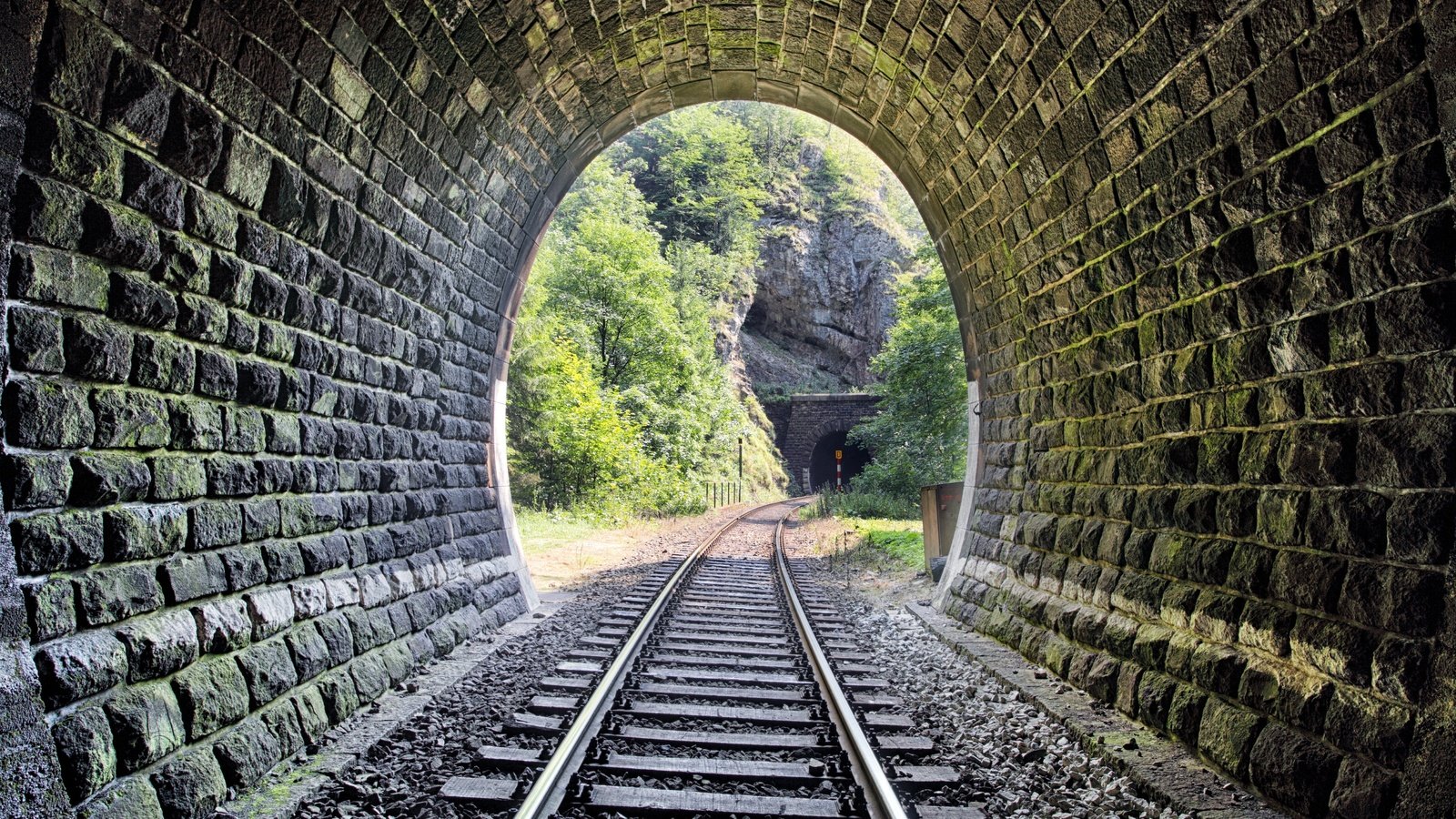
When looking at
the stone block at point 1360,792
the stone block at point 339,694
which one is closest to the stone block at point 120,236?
the stone block at point 339,694

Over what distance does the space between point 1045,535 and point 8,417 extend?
19.8ft

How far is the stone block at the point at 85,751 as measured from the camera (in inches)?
109

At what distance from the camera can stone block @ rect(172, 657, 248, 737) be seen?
135 inches

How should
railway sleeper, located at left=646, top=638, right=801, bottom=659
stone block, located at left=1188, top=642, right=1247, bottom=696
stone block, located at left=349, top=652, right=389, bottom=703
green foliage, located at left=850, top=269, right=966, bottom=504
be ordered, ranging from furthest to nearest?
green foliage, located at left=850, top=269, right=966, bottom=504
railway sleeper, located at left=646, top=638, right=801, bottom=659
stone block, located at left=349, top=652, right=389, bottom=703
stone block, located at left=1188, top=642, right=1247, bottom=696

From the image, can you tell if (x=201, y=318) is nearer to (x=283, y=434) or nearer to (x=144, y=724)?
(x=283, y=434)

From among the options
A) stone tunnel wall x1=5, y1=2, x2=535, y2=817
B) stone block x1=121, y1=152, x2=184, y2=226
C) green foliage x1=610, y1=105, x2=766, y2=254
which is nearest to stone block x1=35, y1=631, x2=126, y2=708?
stone tunnel wall x1=5, y1=2, x2=535, y2=817

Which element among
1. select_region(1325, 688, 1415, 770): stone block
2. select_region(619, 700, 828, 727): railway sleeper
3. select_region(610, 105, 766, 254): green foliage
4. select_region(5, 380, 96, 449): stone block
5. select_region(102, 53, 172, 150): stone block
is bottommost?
select_region(619, 700, 828, 727): railway sleeper

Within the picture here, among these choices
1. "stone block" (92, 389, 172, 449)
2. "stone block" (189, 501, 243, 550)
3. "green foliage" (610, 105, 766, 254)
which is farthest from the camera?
"green foliage" (610, 105, 766, 254)

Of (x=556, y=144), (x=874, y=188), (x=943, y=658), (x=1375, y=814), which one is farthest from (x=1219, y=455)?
(x=874, y=188)

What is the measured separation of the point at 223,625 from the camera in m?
3.80

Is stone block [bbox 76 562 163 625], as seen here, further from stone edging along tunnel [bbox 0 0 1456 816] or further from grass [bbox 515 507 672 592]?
grass [bbox 515 507 672 592]

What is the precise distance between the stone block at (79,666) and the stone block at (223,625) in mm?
519

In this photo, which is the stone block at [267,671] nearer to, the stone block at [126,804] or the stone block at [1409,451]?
the stone block at [126,804]

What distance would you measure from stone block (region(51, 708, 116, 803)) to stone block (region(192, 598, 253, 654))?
0.70 m
